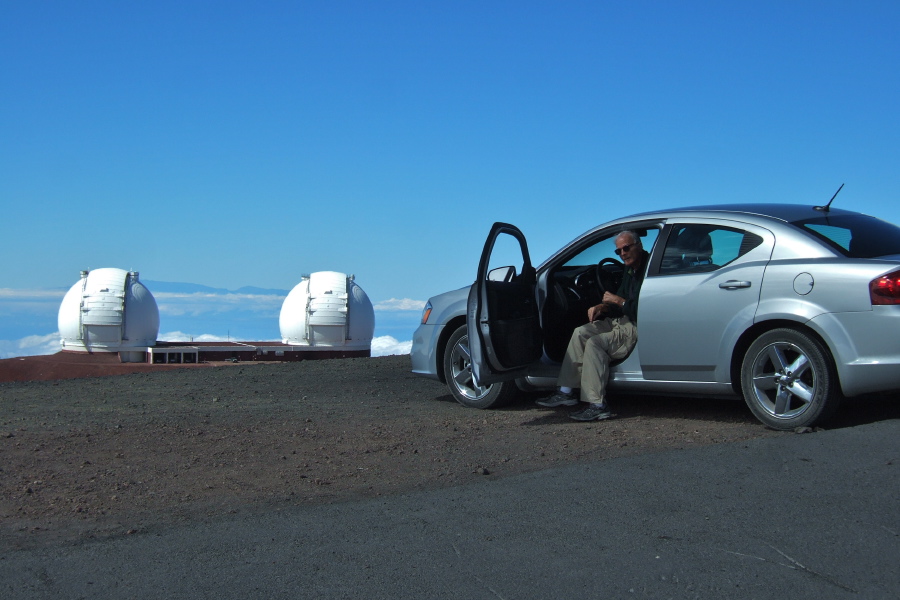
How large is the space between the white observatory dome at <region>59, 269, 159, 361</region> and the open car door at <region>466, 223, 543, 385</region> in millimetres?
26086

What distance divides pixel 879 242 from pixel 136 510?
527 cm

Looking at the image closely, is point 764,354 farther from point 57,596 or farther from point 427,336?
point 57,596

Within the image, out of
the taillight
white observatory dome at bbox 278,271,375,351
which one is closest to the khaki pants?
the taillight

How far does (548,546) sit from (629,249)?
374 centimetres

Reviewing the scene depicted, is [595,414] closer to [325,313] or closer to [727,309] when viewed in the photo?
[727,309]

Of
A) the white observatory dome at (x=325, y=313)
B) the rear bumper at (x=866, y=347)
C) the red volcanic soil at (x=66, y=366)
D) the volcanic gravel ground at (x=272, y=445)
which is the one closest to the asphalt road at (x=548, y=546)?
the volcanic gravel ground at (x=272, y=445)

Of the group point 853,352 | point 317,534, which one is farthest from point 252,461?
point 853,352

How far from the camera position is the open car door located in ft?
22.6

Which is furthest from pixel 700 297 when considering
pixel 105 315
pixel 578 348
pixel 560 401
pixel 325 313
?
pixel 105 315

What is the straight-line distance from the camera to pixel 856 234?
6.29m

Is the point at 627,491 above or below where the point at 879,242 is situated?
below

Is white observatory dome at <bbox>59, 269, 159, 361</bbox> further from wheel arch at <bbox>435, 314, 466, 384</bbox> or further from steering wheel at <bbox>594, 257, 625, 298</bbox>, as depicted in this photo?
steering wheel at <bbox>594, 257, 625, 298</bbox>

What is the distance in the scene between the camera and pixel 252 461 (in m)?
5.76

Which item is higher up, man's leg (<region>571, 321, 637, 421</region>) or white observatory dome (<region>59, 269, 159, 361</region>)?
white observatory dome (<region>59, 269, 159, 361</region>)
